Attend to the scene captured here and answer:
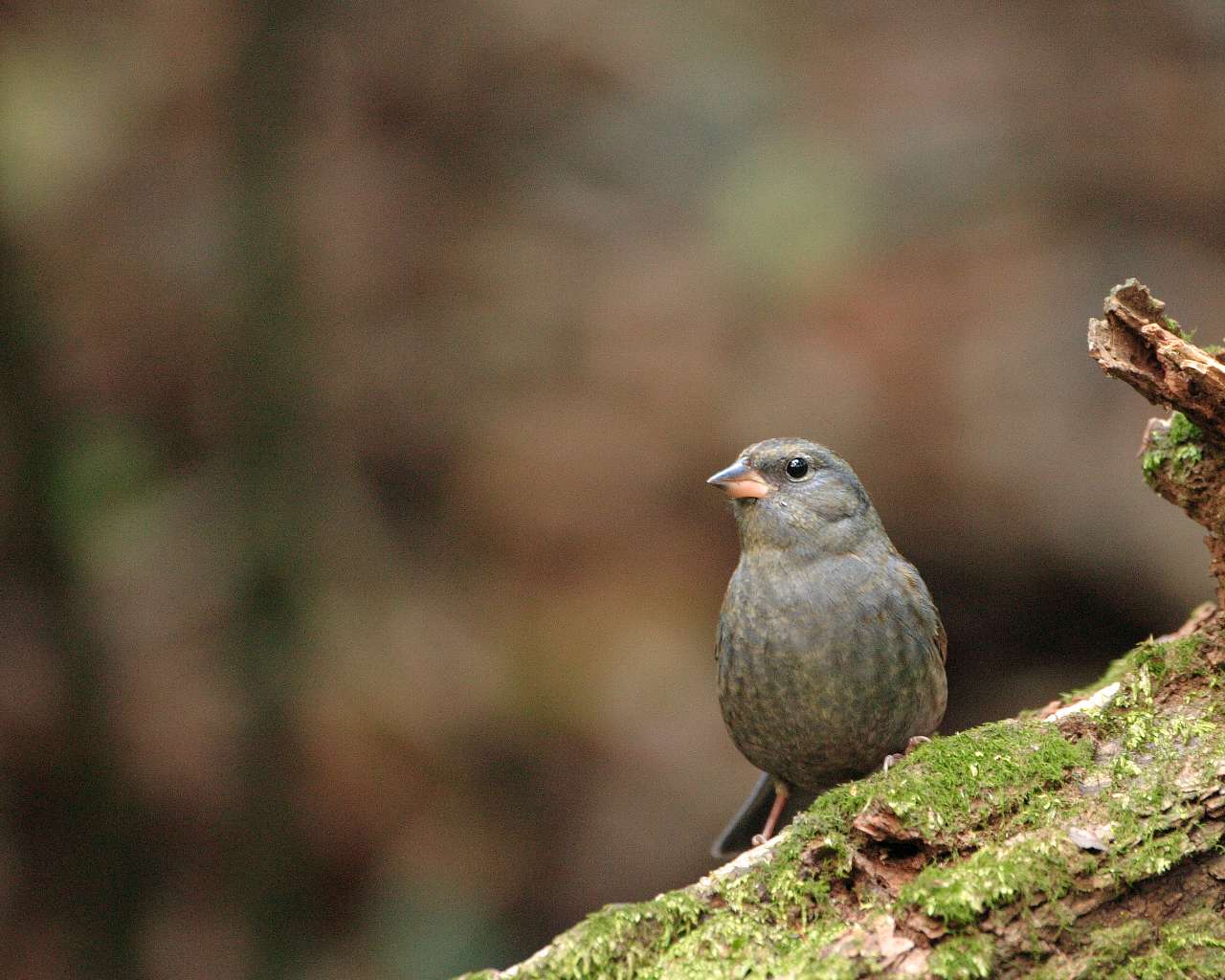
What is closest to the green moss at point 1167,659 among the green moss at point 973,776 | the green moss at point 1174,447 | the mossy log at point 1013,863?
the mossy log at point 1013,863

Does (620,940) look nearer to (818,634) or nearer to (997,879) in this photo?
(997,879)

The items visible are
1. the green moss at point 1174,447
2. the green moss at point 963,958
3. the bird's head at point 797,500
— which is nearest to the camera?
the green moss at point 963,958

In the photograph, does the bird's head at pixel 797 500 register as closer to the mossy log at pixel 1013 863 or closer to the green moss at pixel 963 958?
the mossy log at pixel 1013 863

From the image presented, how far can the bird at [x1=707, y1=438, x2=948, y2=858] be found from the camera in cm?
424

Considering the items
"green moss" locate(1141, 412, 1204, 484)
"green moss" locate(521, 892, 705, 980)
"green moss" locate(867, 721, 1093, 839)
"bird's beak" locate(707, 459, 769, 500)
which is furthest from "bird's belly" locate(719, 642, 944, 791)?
"green moss" locate(521, 892, 705, 980)

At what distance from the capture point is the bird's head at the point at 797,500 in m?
4.60

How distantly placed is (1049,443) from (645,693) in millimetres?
2879

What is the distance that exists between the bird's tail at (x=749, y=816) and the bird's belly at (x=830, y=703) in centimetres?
51

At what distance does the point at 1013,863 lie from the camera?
2.99 m

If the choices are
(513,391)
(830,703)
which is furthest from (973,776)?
(513,391)

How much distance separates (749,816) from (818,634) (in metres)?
1.14

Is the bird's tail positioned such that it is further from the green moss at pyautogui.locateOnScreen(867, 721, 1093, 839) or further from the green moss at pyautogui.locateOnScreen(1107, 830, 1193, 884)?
the green moss at pyautogui.locateOnScreen(1107, 830, 1193, 884)

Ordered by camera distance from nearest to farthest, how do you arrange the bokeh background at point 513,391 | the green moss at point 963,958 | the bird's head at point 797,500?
1. the green moss at point 963,958
2. the bird's head at point 797,500
3. the bokeh background at point 513,391

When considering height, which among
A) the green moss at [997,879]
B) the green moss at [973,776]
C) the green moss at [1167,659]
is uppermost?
the green moss at [1167,659]
